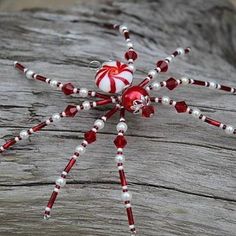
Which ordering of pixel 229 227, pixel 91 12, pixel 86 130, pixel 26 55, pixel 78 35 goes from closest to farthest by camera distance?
pixel 229 227 → pixel 86 130 → pixel 26 55 → pixel 78 35 → pixel 91 12

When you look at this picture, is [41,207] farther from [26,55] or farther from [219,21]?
[219,21]

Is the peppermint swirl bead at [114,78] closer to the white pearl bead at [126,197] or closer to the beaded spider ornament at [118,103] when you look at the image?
the beaded spider ornament at [118,103]

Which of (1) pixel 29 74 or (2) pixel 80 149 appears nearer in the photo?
(2) pixel 80 149

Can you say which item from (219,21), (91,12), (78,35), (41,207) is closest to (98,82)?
(41,207)

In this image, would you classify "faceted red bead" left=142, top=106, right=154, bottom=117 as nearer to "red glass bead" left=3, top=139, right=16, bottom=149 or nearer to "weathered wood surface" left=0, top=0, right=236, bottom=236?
"weathered wood surface" left=0, top=0, right=236, bottom=236

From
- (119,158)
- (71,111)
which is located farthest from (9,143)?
(119,158)

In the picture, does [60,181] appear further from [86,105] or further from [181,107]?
[181,107]
